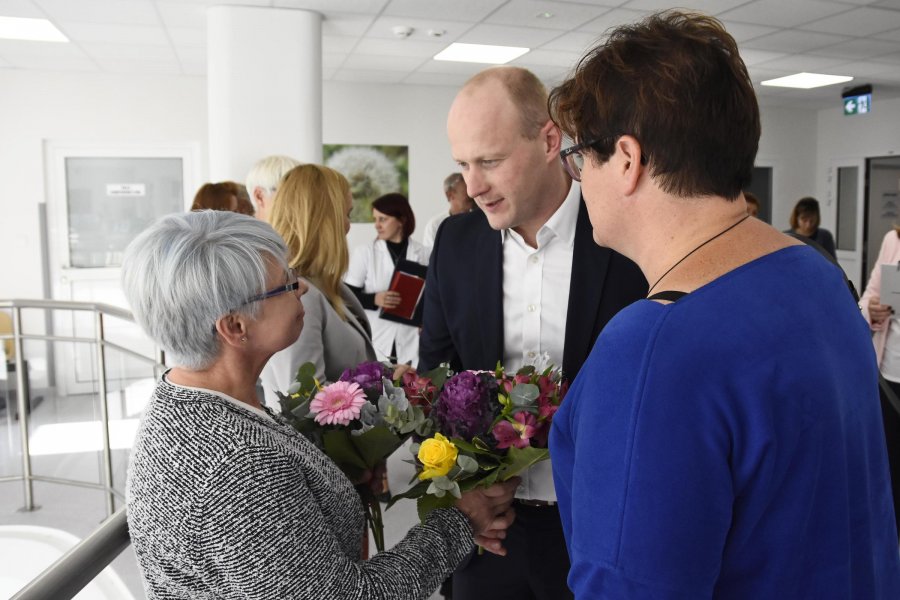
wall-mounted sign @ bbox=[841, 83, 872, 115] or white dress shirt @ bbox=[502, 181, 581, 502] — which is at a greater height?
wall-mounted sign @ bbox=[841, 83, 872, 115]

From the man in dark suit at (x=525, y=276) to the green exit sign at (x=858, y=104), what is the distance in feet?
29.9

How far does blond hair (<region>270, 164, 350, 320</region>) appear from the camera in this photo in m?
2.17

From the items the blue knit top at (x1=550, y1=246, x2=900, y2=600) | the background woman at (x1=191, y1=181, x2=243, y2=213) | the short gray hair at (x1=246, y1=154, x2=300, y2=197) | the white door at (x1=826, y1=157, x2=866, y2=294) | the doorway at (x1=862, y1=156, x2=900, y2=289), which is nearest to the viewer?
the blue knit top at (x1=550, y1=246, x2=900, y2=600)

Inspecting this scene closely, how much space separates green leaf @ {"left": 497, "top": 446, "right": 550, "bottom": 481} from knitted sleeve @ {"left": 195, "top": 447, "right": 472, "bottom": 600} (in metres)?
0.33

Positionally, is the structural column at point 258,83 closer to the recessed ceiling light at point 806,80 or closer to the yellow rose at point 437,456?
the yellow rose at point 437,456

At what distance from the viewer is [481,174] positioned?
5.61 feet

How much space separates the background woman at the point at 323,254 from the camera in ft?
6.81

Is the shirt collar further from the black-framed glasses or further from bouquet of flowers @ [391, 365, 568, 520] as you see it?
the black-framed glasses

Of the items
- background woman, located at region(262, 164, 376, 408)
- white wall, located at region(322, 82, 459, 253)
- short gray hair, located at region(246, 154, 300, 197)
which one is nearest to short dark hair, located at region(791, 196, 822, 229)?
white wall, located at region(322, 82, 459, 253)

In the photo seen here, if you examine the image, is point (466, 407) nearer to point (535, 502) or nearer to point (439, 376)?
point (439, 376)

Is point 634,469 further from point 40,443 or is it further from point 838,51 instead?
point 838,51

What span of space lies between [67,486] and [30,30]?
380cm

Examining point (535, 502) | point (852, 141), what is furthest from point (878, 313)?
point (852, 141)

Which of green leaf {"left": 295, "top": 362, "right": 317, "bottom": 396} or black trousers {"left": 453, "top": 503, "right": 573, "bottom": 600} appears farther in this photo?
black trousers {"left": 453, "top": 503, "right": 573, "bottom": 600}
